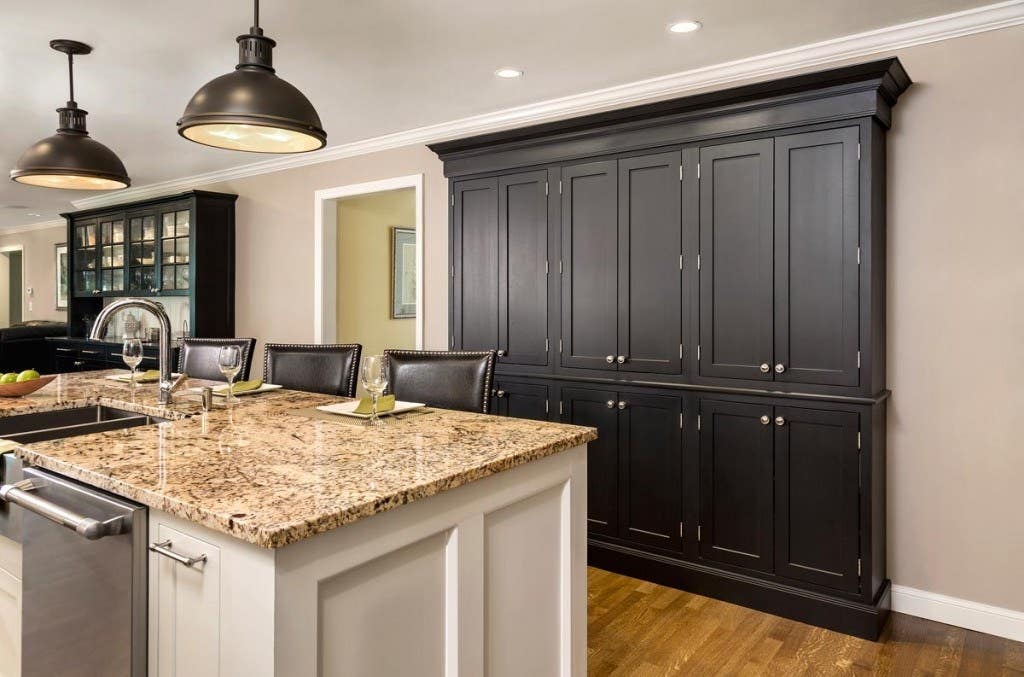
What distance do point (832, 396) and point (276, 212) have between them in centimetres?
436

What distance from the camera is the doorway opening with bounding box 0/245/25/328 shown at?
32.7ft

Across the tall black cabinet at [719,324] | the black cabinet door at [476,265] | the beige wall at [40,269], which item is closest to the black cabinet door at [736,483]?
the tall black cabinet at [719,324]

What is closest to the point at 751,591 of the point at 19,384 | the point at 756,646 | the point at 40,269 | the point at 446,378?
the point at 756,646

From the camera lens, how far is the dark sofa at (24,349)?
627 cm

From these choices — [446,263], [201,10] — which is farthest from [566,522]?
[446,263]

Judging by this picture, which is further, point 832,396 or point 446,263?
point 446,263

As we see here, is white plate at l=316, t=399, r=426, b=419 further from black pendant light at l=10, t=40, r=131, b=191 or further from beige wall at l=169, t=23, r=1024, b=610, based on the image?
beige wall at l=169, t=23, r=1024, b=610

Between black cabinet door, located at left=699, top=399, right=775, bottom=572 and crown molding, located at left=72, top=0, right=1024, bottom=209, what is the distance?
155 cm

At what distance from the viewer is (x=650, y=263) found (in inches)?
121

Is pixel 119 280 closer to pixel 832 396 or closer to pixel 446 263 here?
pixel 446 263

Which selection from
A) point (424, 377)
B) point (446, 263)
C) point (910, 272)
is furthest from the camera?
point (446, 263)

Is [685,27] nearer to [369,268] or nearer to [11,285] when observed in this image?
[369,268]

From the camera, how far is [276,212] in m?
5.36

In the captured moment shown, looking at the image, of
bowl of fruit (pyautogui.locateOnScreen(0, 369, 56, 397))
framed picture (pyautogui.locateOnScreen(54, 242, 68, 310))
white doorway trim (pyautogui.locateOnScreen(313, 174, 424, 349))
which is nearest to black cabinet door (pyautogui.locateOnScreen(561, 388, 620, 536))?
bowl of fruit (pyautogui.locateOnScreen(0, 369, 56, 397))
